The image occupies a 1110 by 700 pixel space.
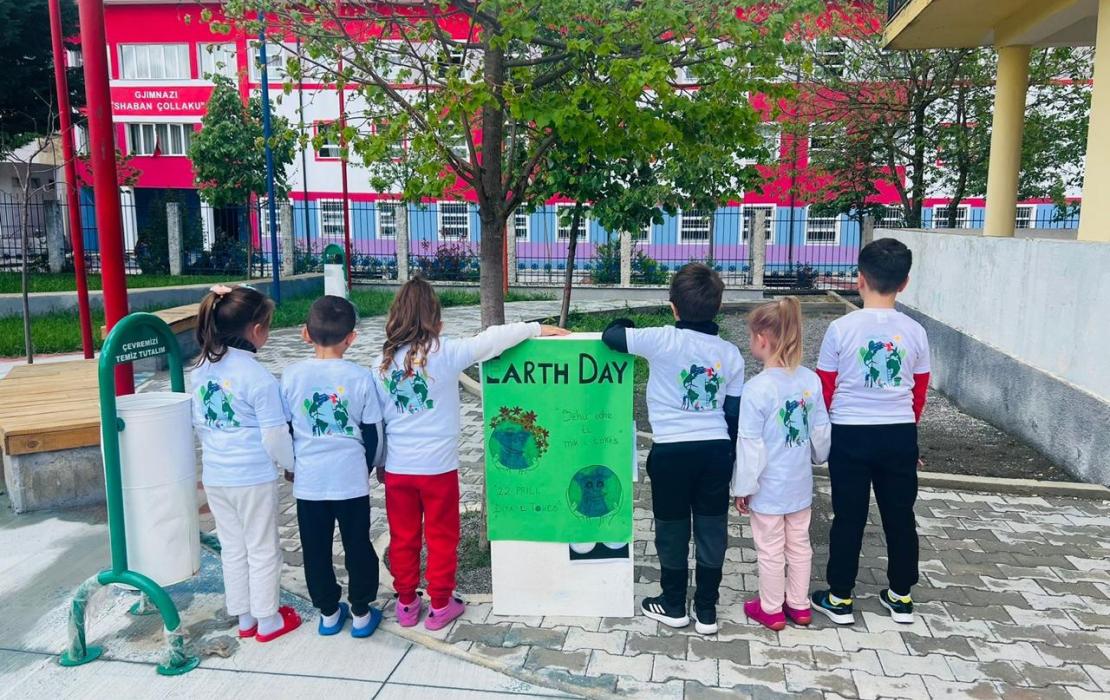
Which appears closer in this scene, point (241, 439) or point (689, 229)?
point (241, 439)

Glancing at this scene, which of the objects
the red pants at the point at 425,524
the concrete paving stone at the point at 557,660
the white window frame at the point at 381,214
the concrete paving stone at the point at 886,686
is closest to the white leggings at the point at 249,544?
the red pants at the point at 425,524

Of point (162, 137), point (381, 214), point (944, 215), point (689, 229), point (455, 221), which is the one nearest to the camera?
point (381, 214)

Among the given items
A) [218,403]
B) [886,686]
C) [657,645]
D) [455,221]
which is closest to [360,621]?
[218,403]

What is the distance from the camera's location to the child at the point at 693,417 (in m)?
3.83

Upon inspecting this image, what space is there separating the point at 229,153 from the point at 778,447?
19.6 metres

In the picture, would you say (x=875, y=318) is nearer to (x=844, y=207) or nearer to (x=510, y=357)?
(x=510, y=357)

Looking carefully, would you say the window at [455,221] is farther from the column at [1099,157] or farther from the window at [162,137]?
the column at [1099,157]

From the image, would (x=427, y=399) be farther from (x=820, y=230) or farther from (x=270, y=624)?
(x=820, y=230)

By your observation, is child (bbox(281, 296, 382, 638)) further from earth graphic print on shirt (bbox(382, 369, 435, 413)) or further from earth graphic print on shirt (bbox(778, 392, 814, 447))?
earth graphic print on shirt (bbox(778, 392, 814, 447))

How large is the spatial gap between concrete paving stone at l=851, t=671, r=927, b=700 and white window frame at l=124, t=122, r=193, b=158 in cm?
3540

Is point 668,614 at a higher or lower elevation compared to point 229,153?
lower

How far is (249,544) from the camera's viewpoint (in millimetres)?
3900

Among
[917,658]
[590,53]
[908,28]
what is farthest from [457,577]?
[908,28]

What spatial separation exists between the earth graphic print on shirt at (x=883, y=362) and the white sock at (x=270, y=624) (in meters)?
3.00
